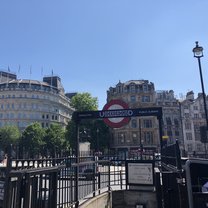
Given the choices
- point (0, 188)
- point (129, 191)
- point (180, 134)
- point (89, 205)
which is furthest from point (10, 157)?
point (180, 134)

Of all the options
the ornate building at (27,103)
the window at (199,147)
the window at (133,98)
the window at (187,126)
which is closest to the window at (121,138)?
the window at (133,98)

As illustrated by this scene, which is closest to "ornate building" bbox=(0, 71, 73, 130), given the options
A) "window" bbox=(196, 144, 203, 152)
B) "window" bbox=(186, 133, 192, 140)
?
"window" bbox=(186, 133, 192, 140)

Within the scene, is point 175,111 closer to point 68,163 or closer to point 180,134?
point 180,134

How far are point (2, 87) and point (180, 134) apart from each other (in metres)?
70.7

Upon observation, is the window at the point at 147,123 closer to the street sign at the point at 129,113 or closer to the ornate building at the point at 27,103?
the ornate building at the point at 27,103

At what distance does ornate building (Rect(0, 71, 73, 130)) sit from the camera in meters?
86.0

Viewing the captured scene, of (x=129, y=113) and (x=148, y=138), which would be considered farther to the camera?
(x=148, y=138)

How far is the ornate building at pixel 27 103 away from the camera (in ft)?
282

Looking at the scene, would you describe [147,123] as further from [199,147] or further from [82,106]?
[82,106]

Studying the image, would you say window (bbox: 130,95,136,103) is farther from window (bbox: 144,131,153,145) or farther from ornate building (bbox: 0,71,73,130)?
ornate building (bbox: 0,71,73,130)

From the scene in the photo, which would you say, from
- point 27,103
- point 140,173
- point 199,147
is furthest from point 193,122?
point 140,173

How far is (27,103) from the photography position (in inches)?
3445

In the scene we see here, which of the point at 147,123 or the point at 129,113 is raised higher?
the point at 147,123

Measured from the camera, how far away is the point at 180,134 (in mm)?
67125
